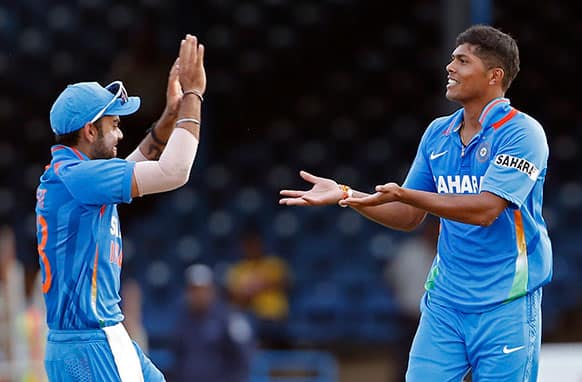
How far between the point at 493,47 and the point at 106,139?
1707mm

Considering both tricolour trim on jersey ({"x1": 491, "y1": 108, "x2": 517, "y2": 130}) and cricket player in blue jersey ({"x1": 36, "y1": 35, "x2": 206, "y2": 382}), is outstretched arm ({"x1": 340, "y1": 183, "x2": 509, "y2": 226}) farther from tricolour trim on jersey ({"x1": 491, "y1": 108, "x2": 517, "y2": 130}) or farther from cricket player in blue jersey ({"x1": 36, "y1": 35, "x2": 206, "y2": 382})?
cricket player in blue jersey ({"x1": 36, "y1": 35, "x2": 206, "y2": 382})

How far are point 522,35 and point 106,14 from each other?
17.0 ft

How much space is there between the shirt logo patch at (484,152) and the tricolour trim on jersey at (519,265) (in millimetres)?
261

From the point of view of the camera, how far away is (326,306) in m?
11.0

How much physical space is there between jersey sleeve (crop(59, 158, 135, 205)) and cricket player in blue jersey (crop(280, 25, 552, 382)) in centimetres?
70

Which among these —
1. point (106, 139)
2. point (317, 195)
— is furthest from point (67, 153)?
point (317, 195)

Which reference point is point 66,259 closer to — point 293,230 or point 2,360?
point 2,360

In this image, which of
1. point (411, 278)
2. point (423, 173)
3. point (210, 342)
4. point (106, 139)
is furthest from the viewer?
point (411, 278)

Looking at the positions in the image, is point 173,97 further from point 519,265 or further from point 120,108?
point 519,265

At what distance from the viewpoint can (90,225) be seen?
468 centimetres

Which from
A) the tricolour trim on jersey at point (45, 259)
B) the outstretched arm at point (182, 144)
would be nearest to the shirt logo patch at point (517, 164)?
the outstretched arm at point (182, 144)

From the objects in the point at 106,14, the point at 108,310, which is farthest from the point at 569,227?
the point at 108,310

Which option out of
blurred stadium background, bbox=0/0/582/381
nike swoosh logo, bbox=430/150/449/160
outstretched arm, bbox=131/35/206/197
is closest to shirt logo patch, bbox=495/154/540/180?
nike swoosh logo, bbox=430/150/449/160

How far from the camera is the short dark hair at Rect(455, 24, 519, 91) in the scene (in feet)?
15.7
